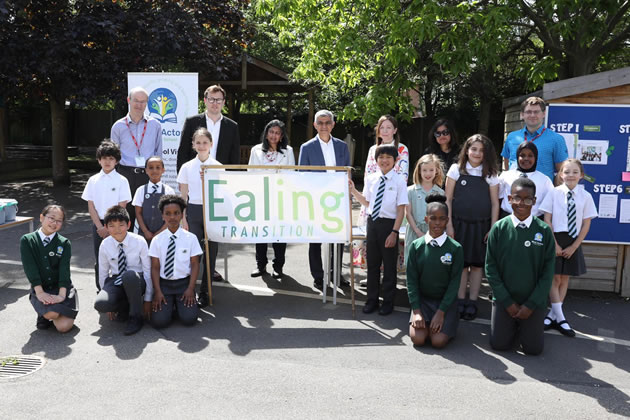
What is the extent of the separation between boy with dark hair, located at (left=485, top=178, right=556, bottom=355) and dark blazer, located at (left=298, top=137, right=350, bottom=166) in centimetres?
219

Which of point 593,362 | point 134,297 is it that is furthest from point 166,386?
point 593,362

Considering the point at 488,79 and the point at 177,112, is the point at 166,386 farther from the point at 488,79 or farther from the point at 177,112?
the point at 488,79

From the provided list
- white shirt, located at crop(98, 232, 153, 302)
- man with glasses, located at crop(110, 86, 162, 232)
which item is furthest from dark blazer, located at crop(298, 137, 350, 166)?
white shirt, located at crop(98, 232, 153, 302)

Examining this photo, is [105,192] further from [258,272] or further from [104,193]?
[258,272]

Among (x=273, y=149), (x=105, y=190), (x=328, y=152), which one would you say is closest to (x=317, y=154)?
(x=328, y=152)

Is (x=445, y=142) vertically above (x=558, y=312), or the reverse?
(x=445, y=142)

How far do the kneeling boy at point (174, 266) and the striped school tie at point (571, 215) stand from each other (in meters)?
3.62

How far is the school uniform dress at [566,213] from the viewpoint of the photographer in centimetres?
568

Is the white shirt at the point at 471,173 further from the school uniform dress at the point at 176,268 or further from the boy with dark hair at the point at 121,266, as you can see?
the boy with dark hair at the point at 121,266

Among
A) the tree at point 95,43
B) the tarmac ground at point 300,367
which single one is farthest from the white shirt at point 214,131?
the tree at point 95,43

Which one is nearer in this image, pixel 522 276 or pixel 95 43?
pixel 522 276

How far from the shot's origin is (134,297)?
527 centimetres

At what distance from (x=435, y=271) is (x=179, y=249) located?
240 cm

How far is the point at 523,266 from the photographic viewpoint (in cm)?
497
